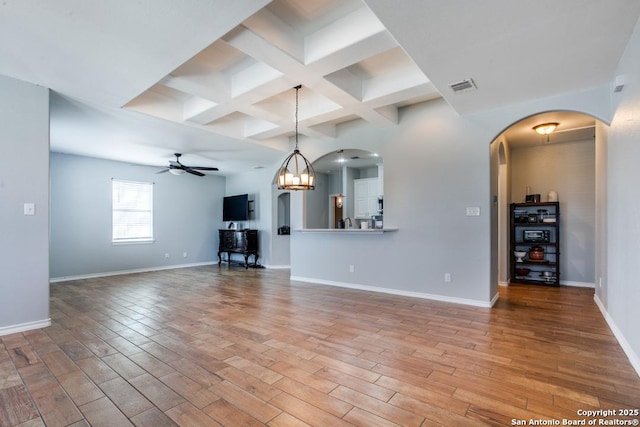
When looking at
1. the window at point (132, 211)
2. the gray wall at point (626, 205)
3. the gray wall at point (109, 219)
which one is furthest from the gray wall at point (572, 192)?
the window at point (132, 211)

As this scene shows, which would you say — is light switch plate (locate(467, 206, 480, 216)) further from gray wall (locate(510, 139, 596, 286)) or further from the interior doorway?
the interior doorway

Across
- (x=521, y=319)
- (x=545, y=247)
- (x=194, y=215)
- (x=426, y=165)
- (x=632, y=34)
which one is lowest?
(x=521, y=319)

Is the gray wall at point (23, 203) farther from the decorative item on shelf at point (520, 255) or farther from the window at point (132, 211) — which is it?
the decorative item on shelf at point (520, 255)

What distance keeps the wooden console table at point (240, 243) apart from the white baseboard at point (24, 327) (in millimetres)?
4703

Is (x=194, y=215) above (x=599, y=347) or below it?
above

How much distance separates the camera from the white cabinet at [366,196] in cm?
848

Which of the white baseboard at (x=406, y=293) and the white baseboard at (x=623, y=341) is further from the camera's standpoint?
the white baseboard at (x=406, y=293)

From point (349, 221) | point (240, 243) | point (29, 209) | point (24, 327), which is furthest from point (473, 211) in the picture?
point (240, 243)

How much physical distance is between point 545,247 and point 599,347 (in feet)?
12.0

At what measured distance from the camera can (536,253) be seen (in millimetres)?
5684

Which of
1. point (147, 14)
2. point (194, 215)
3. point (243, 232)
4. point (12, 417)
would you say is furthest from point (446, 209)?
point (194, 215)

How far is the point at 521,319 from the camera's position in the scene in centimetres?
350

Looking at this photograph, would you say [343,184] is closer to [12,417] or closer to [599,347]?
[599,347]

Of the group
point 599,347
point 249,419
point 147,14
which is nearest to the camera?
point 249,419
